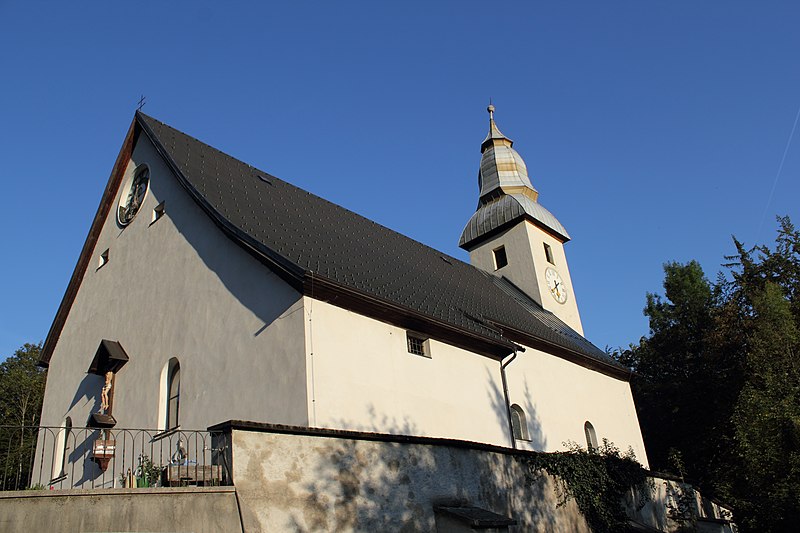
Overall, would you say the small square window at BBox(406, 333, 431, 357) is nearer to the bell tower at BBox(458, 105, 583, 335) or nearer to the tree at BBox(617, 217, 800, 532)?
the tree at BBox(617, 217, 800, 532)

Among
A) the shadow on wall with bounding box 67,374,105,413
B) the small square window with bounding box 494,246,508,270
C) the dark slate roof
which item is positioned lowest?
the shadow on wall with bounding box 67,374,105,413

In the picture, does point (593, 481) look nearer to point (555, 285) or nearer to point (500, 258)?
point (555, 285)

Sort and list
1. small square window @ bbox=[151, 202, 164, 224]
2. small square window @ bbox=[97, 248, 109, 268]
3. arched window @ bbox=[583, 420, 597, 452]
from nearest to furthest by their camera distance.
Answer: small square window @ bbox=[151, 202, 164, 224] < small square window @ bbox=[97, 248, 109, 268] < arched window @ bbox=[583, 420, 597, 452]

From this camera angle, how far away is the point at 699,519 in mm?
19109

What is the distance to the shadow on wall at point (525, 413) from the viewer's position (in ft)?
56.8

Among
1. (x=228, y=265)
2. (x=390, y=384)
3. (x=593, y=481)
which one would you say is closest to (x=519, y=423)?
(x=593, y=481)

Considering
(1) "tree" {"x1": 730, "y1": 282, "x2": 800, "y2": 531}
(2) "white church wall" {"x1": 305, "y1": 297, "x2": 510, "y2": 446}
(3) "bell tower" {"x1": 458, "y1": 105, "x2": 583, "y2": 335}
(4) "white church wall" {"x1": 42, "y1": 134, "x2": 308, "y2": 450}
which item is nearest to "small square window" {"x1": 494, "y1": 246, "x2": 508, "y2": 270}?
(3) "bell tower" {"x1": 458, "y1": 105, "x2": 583, "y2": 335}

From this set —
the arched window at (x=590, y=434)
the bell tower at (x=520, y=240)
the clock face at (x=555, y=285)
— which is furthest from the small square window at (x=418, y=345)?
the clock face at (x=555, y=285)

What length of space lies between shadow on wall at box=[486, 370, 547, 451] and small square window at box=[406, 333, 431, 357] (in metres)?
2.22

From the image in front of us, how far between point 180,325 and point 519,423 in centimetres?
869

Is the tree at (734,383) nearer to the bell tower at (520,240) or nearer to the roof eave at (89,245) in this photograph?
the bell tower at (520,240)

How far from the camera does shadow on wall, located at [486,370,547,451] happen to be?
1731cm

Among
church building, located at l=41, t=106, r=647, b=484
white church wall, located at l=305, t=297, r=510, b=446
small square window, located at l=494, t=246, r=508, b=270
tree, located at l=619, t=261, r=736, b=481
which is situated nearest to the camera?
white church wall, located at l=305, t=297, r=510, b=446

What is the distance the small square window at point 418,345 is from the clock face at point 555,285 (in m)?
13.0
